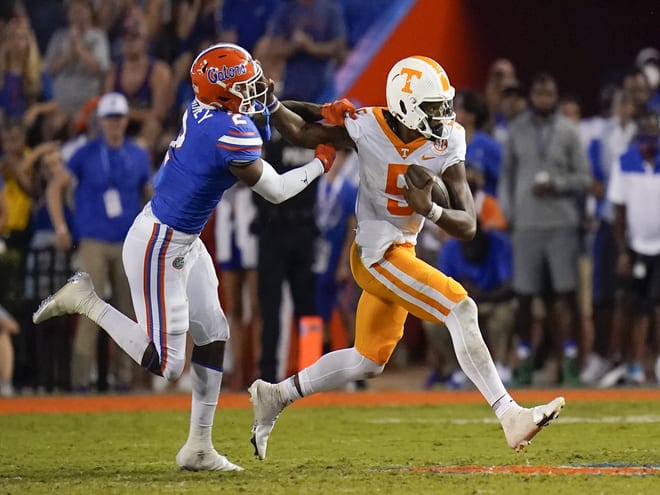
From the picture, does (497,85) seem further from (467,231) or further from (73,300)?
(73,300)

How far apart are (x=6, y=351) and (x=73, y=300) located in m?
4.64

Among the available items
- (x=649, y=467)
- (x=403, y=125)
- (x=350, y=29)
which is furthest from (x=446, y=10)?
(x=649, y=467)

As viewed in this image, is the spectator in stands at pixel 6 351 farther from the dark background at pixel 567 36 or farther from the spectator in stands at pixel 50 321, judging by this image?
the dark background at pixel 567 36

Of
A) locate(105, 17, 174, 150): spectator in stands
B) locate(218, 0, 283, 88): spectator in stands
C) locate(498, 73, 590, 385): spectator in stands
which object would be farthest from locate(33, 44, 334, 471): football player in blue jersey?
locate(218, 0, 283, 88): spectator in stands

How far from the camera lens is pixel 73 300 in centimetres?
696

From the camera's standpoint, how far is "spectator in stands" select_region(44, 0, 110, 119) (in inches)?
535

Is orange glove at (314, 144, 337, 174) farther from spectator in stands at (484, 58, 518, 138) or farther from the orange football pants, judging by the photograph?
spectator in stands at (484, 58, 518, 138)

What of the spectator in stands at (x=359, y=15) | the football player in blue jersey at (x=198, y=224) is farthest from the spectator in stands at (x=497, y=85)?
the football player in blue jersey at (x=198, y=224)

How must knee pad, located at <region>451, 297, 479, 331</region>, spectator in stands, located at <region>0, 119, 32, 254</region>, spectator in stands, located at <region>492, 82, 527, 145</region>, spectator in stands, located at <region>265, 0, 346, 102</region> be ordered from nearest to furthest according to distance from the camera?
knee pad, located at <region>451, 297, 479, 331</region>
spectator in stands, located at <region>492, 82, 527, 145</region>
spectator in stands, located at <region>0, 119, 32, 254</region>
spectator in stands, located at <region>265, 0, 346, 102</region>

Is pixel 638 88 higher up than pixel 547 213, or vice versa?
pixel 638 88

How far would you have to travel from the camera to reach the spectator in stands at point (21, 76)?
44.7 ft

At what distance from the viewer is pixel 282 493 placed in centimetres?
572

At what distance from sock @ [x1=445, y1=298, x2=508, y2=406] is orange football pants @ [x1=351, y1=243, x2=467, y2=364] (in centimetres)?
6

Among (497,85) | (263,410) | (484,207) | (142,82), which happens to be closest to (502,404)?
(263,410)
